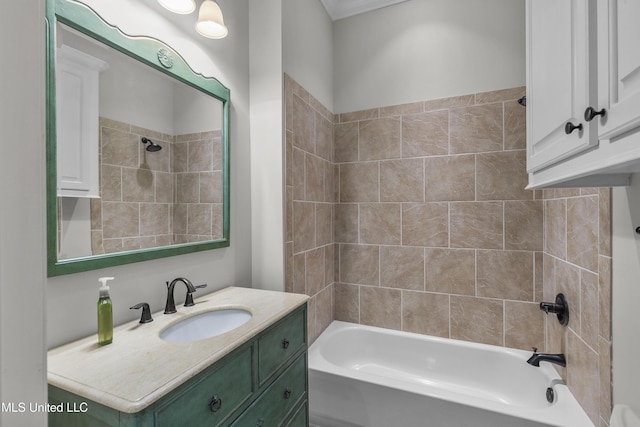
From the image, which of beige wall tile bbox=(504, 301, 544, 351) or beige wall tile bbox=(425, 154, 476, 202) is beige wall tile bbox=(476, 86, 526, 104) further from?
beige wall tile bbox=(504, 301, 544, 351)

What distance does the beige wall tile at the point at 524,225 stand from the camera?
1.90 meters

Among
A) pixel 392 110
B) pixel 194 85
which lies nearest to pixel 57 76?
pixel 194 85

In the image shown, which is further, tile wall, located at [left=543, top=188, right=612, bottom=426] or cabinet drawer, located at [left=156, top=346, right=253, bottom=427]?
tile wall, located at [left=543, top=188, right=612, bottom=426]

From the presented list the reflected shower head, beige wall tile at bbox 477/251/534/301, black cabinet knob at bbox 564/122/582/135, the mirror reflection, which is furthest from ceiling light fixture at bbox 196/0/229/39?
beige wall tile at bbox 477/251/534/301

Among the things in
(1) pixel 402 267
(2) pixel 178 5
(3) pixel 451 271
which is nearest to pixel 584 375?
(3) pixel 451 271

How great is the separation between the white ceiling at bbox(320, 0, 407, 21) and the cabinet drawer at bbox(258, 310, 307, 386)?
2.33 m

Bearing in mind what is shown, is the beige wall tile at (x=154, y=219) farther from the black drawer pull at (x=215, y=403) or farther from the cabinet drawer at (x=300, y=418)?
the cabinet drawer at (x=300, y=418)

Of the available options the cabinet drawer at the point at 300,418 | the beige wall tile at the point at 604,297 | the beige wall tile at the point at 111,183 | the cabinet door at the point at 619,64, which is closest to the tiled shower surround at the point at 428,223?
the beige wall tile at the point at 604,297

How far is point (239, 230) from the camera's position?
1679 mm

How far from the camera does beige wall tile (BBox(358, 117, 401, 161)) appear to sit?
2.24 metres

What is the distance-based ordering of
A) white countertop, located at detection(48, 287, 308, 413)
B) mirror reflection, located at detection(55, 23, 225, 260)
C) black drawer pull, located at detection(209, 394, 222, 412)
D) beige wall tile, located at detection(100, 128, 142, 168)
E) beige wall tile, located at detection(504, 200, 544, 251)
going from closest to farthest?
white countertop, located at detection(48, 287, 308, 413), black drawer pull, located at detection(209, 394, 222, 412), mirror reflection, located at detection(55, 23, 225, 260), beige wall tile, located at detection(100, 128, 142, 168), beige wall tile, located at detection(504, 200, 544, 251)

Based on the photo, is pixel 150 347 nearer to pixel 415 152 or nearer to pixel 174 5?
pixel 174 5

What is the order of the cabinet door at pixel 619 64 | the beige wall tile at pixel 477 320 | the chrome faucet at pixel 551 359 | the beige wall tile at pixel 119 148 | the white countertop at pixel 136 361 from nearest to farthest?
the cabinet door at pixel 619 64
the white countertop at pixel 136 361
the beige wall tile at pixel 119 148
the chrome faucet at pixel 551 359
the beige wall tile at pixel 477 320

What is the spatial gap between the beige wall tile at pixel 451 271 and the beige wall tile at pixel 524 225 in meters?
0.27
